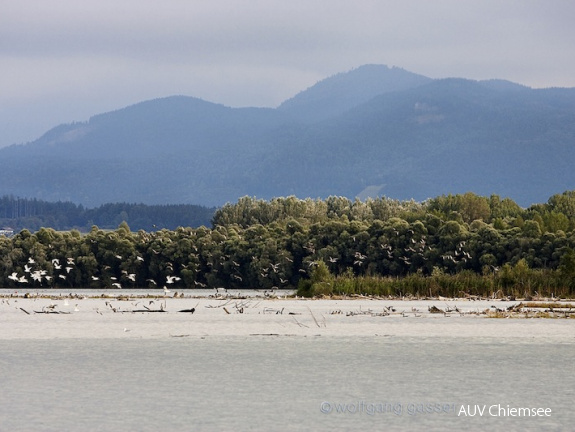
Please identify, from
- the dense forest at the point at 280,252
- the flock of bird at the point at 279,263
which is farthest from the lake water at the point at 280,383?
the flock of bird at the point at 279,263

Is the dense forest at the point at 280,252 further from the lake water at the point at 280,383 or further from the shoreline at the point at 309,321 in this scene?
the lake water at the point at 280,383

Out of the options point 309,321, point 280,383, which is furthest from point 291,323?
point 280,383

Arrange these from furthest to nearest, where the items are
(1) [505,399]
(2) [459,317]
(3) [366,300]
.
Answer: (3) [366,300] → (2) [459,317] → (1) [505,399]

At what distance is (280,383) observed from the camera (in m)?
26.6

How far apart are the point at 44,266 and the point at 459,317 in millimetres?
61540

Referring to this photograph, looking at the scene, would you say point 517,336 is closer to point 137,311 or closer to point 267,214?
point 137,311

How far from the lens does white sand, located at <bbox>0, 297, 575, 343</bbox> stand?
3894 centimetres

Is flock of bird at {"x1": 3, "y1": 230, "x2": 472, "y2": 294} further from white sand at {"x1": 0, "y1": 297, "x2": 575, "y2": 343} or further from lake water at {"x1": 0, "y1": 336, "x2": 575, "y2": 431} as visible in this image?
lake water at {"x1": 0, "y1": 336, "x2": 575, "y2": 431}

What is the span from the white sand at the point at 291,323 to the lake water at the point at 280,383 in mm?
1845

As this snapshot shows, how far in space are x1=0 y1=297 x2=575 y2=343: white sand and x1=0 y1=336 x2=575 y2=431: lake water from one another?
72.6 inches

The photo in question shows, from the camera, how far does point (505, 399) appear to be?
2395 centimetres

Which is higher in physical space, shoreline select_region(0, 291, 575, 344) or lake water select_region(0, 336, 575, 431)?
shoreline select_region(0, 291, 575, 344)

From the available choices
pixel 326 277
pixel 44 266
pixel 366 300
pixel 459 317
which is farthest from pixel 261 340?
pixel 44 266

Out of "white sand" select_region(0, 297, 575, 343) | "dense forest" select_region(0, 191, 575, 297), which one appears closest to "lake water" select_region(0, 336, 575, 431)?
"white sand" select_region(0, 297, 575, 343)
